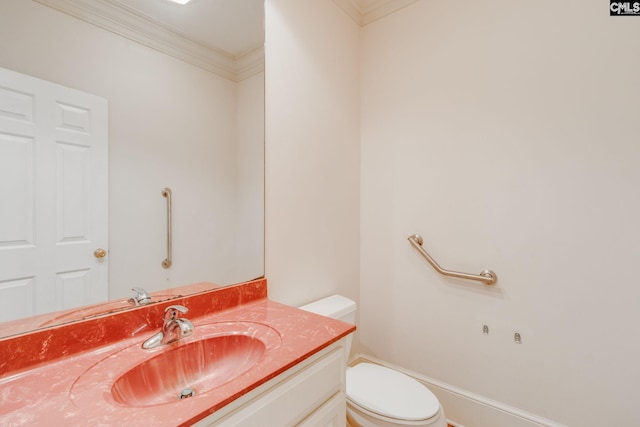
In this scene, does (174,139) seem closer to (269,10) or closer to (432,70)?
(269,10)

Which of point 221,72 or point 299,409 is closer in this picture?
point 299,409

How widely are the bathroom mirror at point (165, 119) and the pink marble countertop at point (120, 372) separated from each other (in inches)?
3.9

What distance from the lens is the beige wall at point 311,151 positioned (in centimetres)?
139

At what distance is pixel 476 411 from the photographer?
149cm

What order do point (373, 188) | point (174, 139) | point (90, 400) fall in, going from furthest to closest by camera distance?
1. point (373, 188)
2. point (174, 139)
3. point (90, 400)

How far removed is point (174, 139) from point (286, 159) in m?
0.54

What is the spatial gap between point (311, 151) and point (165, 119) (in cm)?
75

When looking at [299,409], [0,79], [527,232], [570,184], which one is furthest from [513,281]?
[0,79]

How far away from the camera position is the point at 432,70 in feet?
5.38

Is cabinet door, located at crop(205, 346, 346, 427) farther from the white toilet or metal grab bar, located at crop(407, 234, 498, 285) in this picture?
metal grab bar, located at crop(407, 234, 498, 285)

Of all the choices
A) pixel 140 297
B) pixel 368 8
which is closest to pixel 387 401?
pixel 140 297
